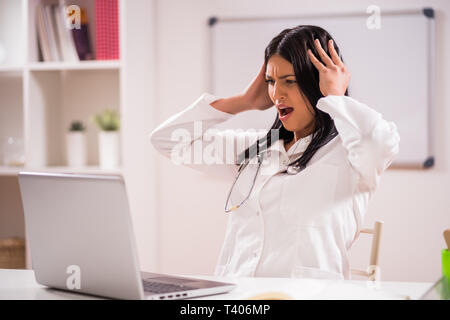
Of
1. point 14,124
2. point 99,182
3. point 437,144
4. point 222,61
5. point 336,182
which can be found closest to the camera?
point 99,182

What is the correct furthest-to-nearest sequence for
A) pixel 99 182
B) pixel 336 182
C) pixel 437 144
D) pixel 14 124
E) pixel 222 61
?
pixel 14 124 → pixel 222 61 → pixel 437 144 → pixel 336 182 → pixel 99 182

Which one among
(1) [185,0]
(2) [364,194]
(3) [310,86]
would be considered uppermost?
(1) [185,0]

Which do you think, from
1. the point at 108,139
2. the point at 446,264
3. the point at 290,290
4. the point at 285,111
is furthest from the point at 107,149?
the point at 446,264

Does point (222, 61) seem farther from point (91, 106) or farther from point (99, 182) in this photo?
point (99, 182)

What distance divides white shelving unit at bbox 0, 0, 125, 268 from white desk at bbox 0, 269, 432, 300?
1.56 meters

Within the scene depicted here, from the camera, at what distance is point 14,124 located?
3.18 metres

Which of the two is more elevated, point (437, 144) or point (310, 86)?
point (310, 86)

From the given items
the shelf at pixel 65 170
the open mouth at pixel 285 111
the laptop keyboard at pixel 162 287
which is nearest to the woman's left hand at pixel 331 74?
the open mouth at pixel 285 111

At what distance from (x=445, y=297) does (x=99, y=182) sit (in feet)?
2.12

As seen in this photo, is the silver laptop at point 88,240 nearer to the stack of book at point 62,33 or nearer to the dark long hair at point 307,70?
the dark long hair at point 307,70

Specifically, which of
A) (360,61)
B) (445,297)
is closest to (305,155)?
(445,297)

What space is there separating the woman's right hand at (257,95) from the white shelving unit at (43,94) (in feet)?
3.59

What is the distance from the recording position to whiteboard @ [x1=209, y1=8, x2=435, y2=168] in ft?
9.09

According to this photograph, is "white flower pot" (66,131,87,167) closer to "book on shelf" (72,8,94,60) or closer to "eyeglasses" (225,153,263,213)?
"book on shelf" (72,8,94,60)
